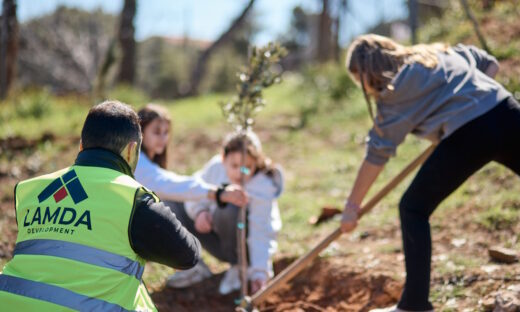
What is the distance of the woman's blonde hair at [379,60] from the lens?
3.17 meters

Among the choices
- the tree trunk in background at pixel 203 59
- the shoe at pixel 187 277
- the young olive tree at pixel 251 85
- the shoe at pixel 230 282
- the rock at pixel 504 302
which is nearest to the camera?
the rock at pixel 504 302

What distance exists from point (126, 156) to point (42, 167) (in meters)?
5.17

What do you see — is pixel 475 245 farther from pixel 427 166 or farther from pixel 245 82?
pixel 245 82

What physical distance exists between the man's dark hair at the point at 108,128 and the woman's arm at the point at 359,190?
1403 millimetres

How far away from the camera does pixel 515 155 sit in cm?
316

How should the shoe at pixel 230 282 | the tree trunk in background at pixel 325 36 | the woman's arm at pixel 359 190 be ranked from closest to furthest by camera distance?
1. the woman's arm at pixel 359 190
2. the shoe at pixel 230 282
3. the tree trunk in background at pixel 325 36

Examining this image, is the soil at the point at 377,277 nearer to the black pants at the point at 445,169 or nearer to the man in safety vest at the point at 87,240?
the black pants at the point at 445,169

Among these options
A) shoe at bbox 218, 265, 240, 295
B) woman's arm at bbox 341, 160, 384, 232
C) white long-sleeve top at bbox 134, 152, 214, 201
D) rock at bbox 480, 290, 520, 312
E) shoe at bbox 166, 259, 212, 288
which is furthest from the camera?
shoe at bbox 166, 259, 212, 288

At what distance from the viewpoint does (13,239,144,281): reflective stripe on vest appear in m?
2.20

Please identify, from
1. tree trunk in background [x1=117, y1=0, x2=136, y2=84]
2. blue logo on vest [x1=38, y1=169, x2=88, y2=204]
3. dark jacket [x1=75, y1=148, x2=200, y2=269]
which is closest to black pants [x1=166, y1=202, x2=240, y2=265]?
dark jacket [x1=75, y1=148, x2=200, y2=269]

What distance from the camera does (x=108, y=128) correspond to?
2338 mm

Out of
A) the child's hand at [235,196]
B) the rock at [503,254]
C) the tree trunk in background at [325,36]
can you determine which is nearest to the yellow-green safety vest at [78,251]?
the child's hand at [235,196]

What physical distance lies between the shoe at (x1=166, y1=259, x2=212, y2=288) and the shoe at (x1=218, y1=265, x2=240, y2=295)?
23cm

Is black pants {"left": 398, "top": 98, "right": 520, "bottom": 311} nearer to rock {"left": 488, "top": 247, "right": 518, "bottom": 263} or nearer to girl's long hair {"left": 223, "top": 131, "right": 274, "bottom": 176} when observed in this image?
rock {"left": 488, "top": 247, "right": 518, "bottom": 263}
